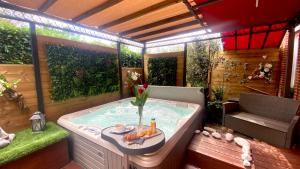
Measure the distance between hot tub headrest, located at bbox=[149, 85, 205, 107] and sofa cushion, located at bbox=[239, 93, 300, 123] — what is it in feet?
3.25

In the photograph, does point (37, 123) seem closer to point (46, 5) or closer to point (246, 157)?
point (46, 5)

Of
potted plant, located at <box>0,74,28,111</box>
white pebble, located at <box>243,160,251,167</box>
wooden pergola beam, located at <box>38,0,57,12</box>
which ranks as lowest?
white pebble, located at <box>243,160,251,167</box>

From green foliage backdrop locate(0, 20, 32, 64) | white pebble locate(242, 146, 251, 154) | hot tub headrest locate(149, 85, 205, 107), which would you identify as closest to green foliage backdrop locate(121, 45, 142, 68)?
hot tub headrest locate(149, 85, 205, 107)

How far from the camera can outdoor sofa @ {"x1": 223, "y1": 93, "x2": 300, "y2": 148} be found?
2.15 metres

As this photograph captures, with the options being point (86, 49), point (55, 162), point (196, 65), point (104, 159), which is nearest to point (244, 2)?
point (196, 65)

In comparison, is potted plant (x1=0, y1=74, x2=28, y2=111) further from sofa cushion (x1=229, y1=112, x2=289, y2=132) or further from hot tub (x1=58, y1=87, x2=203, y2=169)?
sofa cushion (x1=229, y1=112, x2=289, y2=132)

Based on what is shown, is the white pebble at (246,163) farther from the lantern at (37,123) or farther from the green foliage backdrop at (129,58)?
the green foliage backdrop at (129,58)

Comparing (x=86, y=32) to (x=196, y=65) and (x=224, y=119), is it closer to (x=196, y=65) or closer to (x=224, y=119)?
(x=196, y=65)

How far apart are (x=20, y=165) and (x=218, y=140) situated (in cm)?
261

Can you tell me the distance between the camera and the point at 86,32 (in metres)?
3.11

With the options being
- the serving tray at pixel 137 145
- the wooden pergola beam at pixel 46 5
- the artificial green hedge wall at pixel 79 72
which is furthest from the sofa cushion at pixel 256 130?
the wooden pergola beam at pixel 46 5

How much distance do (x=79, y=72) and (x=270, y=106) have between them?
4.02 m

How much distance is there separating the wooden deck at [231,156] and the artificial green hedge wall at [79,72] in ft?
8.02

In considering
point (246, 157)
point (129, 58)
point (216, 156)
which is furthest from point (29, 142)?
point (129, 58)
